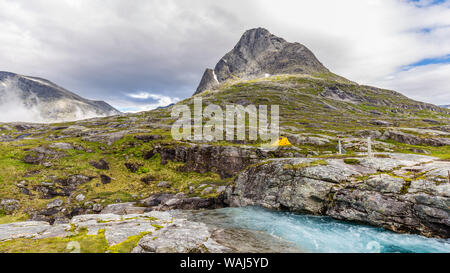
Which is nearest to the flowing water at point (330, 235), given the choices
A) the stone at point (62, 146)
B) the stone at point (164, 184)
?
the stone at point (164, 184)

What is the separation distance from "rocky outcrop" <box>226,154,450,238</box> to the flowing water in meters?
0.94

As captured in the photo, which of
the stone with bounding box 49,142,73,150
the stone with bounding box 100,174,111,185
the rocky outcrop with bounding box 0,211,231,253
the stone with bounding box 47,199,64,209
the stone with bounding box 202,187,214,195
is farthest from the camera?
the stone with bounding box 49,142,73,150

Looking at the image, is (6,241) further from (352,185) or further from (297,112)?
(297,112)

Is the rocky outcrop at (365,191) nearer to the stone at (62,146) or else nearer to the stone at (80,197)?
the stone at (80,197)

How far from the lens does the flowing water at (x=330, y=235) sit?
13086mm

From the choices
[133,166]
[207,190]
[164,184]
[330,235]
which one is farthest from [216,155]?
[330,235]

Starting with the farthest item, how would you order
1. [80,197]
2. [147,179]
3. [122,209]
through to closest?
[147,179] < [80,197] < [122,209]

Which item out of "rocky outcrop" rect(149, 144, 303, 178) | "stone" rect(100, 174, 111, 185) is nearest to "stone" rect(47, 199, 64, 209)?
"stone" rect(100, 174, 111, 185)

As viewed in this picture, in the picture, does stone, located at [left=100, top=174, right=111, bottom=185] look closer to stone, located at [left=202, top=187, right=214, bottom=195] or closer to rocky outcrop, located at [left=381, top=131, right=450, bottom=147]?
stone, located at [left=202, top=187, right=214, bottom=195]

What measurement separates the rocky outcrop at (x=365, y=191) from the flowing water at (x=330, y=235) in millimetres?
944

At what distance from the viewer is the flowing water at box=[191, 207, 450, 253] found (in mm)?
13086

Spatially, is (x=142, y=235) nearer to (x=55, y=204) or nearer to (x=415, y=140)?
(x=55, y=204)

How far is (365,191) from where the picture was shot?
56.6 feet

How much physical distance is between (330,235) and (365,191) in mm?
5654
